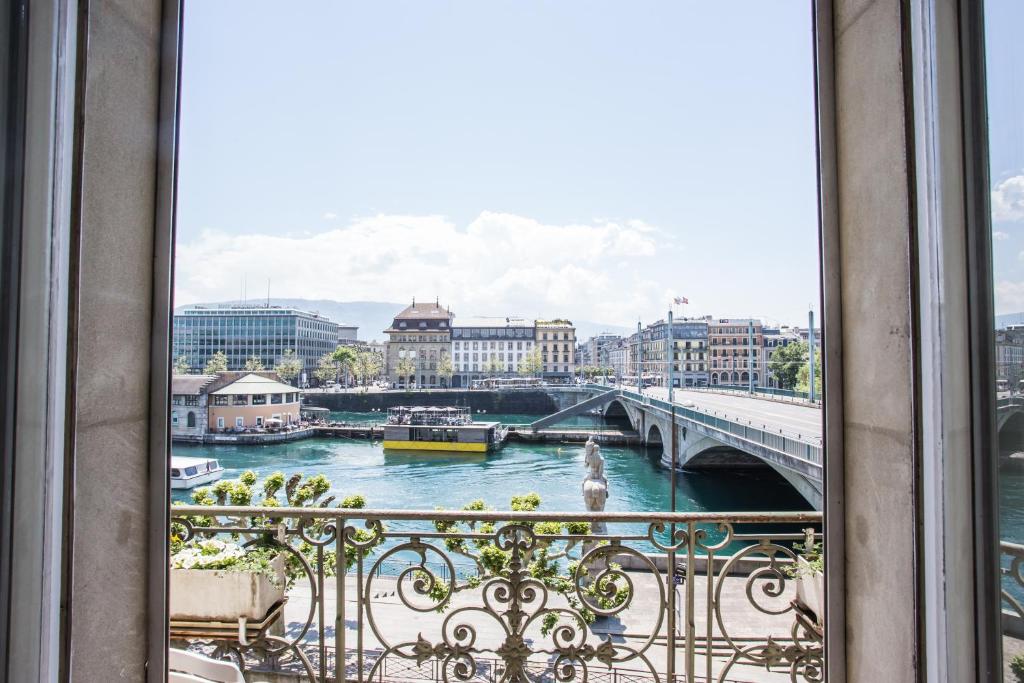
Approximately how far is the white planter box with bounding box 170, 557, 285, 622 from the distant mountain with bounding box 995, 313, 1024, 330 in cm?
188

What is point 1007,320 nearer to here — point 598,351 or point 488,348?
point 488,348

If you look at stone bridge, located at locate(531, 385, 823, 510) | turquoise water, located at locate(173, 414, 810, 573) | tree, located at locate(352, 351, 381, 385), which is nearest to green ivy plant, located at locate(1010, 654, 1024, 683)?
stone bridge, located at locate(531, 385, 823, 510)

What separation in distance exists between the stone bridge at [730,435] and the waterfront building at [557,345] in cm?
1789

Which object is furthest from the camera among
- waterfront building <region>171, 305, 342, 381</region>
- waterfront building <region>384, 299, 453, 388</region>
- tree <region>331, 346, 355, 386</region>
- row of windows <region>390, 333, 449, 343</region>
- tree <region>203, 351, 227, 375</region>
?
row of windows <region>390, 333, 449, 343</region>

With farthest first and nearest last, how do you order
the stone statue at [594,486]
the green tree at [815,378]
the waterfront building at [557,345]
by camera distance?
the waterfront building at [557,345] < the stone statue at [594,486] < the green tree at [815,378]

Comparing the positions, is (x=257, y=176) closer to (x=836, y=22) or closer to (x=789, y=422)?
(x=836, y=22)

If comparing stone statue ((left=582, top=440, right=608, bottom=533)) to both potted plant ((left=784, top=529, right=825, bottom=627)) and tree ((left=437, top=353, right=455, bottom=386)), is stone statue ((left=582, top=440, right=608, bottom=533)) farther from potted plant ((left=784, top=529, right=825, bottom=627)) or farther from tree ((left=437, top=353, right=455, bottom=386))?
tree ((left=437, top=353, right=455, bottom=386))

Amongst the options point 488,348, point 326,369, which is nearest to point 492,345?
point 488,348

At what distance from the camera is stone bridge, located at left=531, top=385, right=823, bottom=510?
10.6 metres

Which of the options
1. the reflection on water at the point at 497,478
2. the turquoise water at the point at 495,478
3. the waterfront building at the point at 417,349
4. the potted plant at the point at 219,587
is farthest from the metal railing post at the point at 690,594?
the waterfront building at the point at 417,349

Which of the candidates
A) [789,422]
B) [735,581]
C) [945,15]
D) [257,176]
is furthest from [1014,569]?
[789,422]

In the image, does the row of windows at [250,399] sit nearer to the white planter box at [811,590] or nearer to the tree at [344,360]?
the white planter box at [811,590]

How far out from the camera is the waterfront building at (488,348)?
55.2 m

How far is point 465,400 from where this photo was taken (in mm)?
41156
